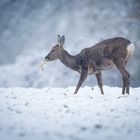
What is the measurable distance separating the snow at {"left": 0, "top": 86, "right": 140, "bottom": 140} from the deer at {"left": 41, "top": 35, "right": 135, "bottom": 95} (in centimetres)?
113

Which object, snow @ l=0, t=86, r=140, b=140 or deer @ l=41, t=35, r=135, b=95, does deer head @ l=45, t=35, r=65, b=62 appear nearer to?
deer @ l=41, t=35, r=135, b=95

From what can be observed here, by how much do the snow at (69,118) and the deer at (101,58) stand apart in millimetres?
1132

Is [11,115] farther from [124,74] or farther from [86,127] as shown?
[124,74]

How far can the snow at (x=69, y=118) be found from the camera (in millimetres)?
7766

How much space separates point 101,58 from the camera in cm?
1263

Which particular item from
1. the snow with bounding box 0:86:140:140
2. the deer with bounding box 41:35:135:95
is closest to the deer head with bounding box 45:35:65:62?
the deer with bounding box 41:35:135:95

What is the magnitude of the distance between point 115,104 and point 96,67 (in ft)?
8.59

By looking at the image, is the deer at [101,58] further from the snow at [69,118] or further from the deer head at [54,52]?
the snow at [69,118]

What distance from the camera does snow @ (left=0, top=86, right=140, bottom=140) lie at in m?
7.77

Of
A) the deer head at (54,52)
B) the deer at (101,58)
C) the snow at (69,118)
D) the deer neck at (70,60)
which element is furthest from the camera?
the deer head at (54,52)

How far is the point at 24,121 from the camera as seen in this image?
841cm

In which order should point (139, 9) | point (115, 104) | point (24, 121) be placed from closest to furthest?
1. point (24, 121)
2. point (115, 104)
3. point (139, 9)

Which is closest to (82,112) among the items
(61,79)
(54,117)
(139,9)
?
(54,117)

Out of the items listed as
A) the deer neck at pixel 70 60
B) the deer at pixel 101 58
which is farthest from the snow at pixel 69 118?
the deer neck at pixel 70 60
